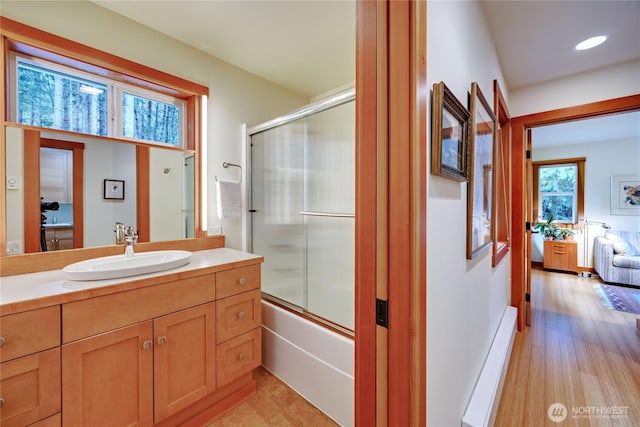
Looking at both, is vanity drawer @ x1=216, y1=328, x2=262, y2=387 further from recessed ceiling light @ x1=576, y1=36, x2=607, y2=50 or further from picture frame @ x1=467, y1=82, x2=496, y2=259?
recessed ceiling light @ x1=576, y1=36, x2=607, y2=50

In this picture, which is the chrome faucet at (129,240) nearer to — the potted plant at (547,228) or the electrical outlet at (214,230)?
the electrical outlet at (214,230)

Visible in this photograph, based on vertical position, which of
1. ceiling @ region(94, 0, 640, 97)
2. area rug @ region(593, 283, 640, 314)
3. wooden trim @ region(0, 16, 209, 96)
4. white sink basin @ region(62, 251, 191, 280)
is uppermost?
ceiling @ region(94, 0, 640, 97)

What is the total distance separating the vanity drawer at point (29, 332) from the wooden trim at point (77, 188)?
0.68 m

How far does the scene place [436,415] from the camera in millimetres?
883

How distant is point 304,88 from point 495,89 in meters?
1.71

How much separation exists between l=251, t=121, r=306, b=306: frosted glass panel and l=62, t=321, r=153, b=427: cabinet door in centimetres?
102

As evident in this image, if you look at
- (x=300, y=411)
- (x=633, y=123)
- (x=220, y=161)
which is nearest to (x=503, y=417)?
(x=300, y=411)

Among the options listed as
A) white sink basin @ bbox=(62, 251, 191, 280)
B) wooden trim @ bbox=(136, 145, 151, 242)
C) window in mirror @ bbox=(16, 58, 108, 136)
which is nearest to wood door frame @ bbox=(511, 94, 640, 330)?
white sink basin @ bbox=(62, 251, 191, 280)

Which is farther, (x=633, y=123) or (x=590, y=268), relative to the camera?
(x=590, y=268)

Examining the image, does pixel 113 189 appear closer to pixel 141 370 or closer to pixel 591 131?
pixel 141 370

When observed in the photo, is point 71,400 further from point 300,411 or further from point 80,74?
point 80,74

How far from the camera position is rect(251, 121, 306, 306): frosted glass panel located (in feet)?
7.02

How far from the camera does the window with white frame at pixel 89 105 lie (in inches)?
55.5

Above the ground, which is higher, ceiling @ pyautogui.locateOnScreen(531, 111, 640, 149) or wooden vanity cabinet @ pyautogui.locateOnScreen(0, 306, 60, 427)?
ceiling @ pyautogui.locateOnScreen(531, 111, 640, 149)
